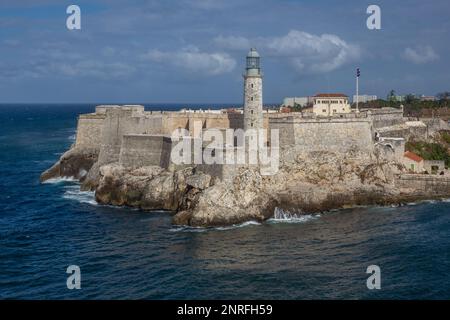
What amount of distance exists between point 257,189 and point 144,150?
11135 millimetres

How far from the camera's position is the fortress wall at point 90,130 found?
51.8 m

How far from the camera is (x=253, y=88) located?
3891 centimetres

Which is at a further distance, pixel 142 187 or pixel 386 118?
pixel 386 118

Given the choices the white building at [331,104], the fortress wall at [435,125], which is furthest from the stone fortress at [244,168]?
the fortress wall at [435,125]

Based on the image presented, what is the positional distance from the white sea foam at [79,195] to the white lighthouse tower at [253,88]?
13.0 meters

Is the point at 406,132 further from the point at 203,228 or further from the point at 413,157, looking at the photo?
the point at 203,228

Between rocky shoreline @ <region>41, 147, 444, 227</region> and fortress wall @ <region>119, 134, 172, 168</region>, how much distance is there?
789 mm

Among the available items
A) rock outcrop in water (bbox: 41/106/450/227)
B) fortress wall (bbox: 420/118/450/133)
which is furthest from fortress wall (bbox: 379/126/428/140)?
rock outcrop in water (bbox: 41/106/450/227)

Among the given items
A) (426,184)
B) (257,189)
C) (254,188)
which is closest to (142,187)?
(254,188)

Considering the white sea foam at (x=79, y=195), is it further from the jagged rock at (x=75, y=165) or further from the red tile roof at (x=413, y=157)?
the red tile roof at (x=413, y=157)

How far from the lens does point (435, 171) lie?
4475cm

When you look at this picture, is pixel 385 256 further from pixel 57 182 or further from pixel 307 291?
pixel 57 182
